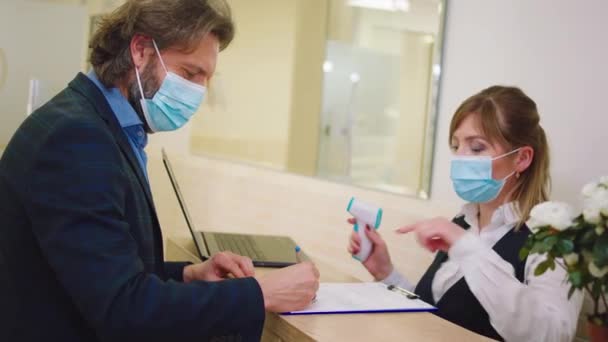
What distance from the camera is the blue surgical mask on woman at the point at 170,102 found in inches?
54.2

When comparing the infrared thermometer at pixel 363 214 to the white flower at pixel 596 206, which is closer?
the white flower at pixel 596 206

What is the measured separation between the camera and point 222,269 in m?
1.49

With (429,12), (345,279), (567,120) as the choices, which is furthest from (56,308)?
(429,12)

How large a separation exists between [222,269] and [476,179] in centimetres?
71

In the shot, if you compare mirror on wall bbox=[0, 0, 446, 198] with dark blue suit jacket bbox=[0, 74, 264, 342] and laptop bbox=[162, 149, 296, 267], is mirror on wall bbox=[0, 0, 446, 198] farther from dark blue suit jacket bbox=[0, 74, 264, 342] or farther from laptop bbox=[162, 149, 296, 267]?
dark blue suit jacket bbox=[0, 74, 264, 342]

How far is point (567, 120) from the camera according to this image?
1757mm

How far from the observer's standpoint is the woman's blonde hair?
166cm

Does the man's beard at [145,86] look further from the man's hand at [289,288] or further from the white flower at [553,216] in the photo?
the white flower at [553,216]

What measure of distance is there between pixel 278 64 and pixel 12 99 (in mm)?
1188

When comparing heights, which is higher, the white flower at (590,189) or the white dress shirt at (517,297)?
the white flower at (590,189)

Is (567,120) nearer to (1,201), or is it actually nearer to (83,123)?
(83,123)

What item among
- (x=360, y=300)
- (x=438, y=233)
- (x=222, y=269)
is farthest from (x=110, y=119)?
(x=438, y=233)

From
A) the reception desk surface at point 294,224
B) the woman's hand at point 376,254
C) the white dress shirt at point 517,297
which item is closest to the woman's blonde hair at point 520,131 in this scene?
the white dress shirt at point 517,297

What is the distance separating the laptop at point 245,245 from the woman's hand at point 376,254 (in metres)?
0.18
